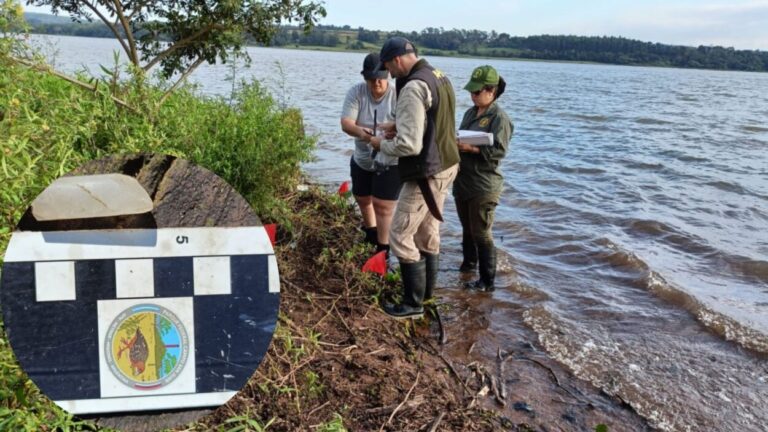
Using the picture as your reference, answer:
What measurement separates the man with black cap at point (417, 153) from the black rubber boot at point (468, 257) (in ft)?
5.41

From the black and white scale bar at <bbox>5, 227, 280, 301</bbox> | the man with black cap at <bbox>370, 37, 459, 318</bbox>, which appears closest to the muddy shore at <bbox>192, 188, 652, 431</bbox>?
the man with black cap at <bbox>370, 37, 459, 318</bbox>

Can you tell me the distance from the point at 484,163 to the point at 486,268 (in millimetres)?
1087

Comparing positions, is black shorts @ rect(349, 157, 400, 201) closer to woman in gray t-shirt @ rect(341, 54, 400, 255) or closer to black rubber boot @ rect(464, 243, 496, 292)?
woman in gray t-shirt @ rect(341, 54, 400, 255)

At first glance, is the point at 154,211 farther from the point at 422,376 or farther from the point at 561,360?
the point at 561,360

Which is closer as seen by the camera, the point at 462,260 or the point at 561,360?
the point at 561,360

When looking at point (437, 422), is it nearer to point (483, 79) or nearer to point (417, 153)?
point (417, 153)

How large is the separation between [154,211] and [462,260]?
5.99 metres

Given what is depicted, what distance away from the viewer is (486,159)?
5684 mm

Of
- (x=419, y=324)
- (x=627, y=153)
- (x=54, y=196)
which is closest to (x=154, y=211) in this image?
(x=54, y=196)

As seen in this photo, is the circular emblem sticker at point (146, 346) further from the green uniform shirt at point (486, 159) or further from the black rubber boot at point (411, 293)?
the green uniform shirt at point (486, 159)

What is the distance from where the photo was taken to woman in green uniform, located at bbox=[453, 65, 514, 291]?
562cm

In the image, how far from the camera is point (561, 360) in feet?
15.5

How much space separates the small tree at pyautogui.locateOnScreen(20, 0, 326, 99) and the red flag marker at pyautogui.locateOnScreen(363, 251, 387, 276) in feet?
7.61

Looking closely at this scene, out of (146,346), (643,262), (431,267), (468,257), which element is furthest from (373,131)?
(146,346)
